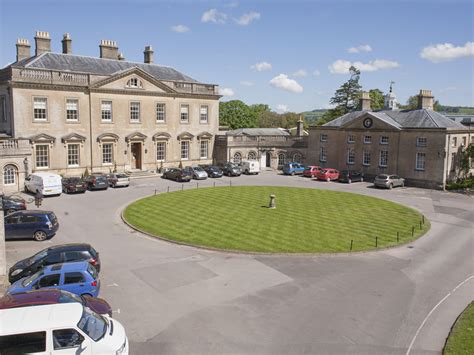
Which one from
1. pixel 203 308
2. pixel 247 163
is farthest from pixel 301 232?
pixel 247 163

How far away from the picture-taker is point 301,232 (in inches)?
979

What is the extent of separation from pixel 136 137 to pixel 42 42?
13.1 metres

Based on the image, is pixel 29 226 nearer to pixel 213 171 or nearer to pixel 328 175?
pixel 213 171

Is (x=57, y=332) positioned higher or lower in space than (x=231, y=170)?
lower

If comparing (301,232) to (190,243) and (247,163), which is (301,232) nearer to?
(190,243)

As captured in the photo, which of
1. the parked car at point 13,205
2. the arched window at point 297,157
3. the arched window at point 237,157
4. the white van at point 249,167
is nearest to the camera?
the parked car at point 13,205

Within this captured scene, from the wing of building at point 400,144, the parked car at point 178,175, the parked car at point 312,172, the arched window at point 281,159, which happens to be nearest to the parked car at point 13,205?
the parked car at point 178,175

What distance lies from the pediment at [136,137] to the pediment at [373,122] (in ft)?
72.7

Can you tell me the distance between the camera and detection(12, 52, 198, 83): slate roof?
1676 inches

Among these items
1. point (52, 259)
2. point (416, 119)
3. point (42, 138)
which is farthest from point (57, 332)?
point (416, 119)

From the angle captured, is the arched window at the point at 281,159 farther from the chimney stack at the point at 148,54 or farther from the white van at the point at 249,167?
the chimney stack at the point at 148,54

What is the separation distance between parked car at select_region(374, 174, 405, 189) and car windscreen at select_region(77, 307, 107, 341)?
34453 millimetres

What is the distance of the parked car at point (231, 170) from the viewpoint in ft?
155

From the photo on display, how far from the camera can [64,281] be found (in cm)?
1486
